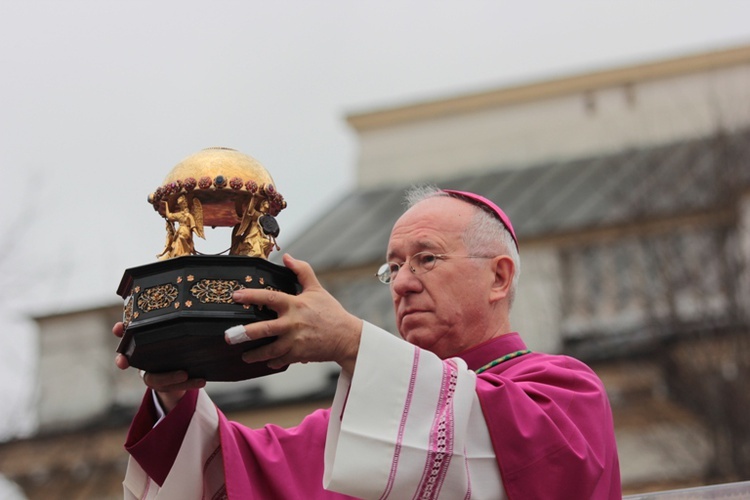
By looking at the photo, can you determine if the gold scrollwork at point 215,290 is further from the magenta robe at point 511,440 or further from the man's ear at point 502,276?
the man's ear at point 502,276

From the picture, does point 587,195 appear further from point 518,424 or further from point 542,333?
point 518,424

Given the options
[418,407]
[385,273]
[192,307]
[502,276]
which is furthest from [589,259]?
[192,307]

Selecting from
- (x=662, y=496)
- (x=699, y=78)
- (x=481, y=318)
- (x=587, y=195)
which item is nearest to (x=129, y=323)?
(x=481, y=318)

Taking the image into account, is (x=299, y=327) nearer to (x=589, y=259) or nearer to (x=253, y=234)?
(x=253, y=234)

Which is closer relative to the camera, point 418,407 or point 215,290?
point 215,290

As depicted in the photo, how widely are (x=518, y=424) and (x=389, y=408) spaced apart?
0.44 m

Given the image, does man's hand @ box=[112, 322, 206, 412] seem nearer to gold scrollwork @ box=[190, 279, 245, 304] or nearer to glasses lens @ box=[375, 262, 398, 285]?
gold scrollwork @ box=[190, 279, 245, 304]

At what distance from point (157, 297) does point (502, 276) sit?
1.83 m

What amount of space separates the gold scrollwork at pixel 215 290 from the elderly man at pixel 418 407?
0.08 m

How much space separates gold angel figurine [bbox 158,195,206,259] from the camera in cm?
490

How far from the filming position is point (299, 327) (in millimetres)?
4438

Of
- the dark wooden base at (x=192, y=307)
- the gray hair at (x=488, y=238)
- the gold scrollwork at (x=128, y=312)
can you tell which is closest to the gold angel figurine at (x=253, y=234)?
the dark wooden base at (x=192, y=307)

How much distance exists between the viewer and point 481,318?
5871 mm

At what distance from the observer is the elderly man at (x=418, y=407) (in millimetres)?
4566
